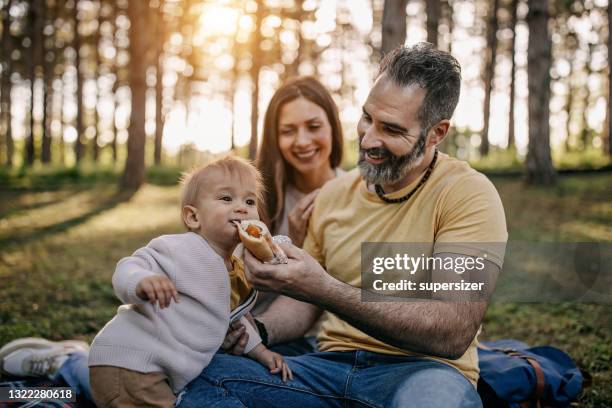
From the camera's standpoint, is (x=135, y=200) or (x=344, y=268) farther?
(x=135, y=200)

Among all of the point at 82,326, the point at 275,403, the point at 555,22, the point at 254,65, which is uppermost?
the point at 555,22

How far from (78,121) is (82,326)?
899 inches

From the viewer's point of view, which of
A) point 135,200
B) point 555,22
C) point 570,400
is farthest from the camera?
point 555,22

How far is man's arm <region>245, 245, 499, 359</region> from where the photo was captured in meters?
2.42

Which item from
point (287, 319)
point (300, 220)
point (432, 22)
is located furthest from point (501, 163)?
point (287, 319)

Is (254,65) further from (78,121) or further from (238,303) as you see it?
(238,303)

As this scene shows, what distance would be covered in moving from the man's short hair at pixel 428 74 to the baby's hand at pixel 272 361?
4.64 feet

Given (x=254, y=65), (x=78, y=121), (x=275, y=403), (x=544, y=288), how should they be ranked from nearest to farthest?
(x=275, y=403) → (x=544, y=288) → (x=254, y=65) → (x=78, y=121)

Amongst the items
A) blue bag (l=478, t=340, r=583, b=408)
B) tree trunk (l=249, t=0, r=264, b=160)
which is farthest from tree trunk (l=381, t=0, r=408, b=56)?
tree trunk (l=249, t=0, r=264, b=160)

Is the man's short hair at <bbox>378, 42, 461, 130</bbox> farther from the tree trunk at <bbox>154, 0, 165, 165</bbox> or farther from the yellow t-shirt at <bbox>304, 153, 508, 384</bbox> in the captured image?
the tree trunk at <bbox>154, 0, 165, 165</bbox>

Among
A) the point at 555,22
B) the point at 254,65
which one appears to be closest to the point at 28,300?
the point at 254,65

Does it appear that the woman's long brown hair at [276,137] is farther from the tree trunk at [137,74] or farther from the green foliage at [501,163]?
the tree trunk at [137,74]

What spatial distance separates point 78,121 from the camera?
25938mm

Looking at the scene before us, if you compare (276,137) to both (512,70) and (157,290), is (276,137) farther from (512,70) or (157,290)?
(512,70)
